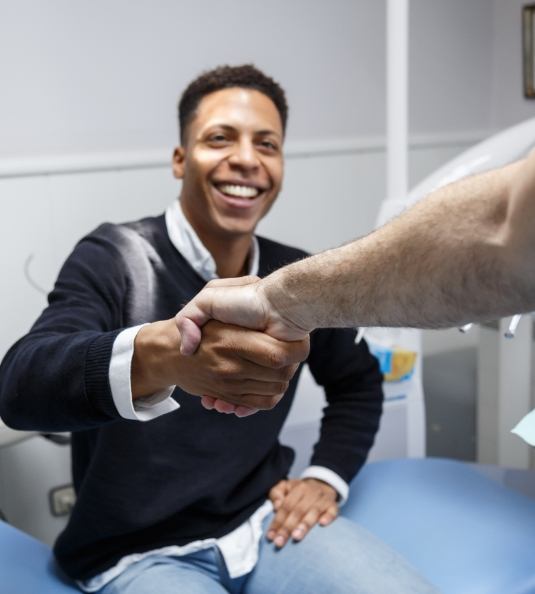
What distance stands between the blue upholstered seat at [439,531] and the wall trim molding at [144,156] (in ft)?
2.61

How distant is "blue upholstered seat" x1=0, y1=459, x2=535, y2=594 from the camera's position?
1.24m

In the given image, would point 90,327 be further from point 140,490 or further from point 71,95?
point 71,95

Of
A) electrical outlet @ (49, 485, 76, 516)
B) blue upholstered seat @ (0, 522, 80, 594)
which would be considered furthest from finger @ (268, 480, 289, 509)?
electrical outlet @ (49, 485, 76, 516)

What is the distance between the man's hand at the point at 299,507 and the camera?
4.26 feet

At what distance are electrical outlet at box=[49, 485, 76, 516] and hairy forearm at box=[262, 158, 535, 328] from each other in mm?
1320

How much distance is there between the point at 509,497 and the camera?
145 cm

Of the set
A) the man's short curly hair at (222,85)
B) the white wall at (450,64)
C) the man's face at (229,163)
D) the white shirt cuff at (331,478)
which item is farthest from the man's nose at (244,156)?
the white wall at (450,64)

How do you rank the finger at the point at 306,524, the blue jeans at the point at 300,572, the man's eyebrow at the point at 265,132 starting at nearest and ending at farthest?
the blue jeans at the point at 300,572
the finger at the point at 306,524
the man's eyebrow at the point at 265,132

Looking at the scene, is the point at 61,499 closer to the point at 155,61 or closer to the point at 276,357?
the point at 155,61

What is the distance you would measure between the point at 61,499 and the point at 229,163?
3.33 feet

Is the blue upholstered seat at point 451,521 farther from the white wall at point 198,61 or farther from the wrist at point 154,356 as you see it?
the white wall at point 198,61

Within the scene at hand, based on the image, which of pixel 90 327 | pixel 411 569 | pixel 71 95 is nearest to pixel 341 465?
pixel 411 569

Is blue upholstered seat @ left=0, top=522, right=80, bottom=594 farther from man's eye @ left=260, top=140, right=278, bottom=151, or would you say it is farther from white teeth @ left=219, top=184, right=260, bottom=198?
man's eye @ left=260, top=140, right=278, bottom=151

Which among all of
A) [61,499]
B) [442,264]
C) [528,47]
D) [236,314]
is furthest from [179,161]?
[528,47]
